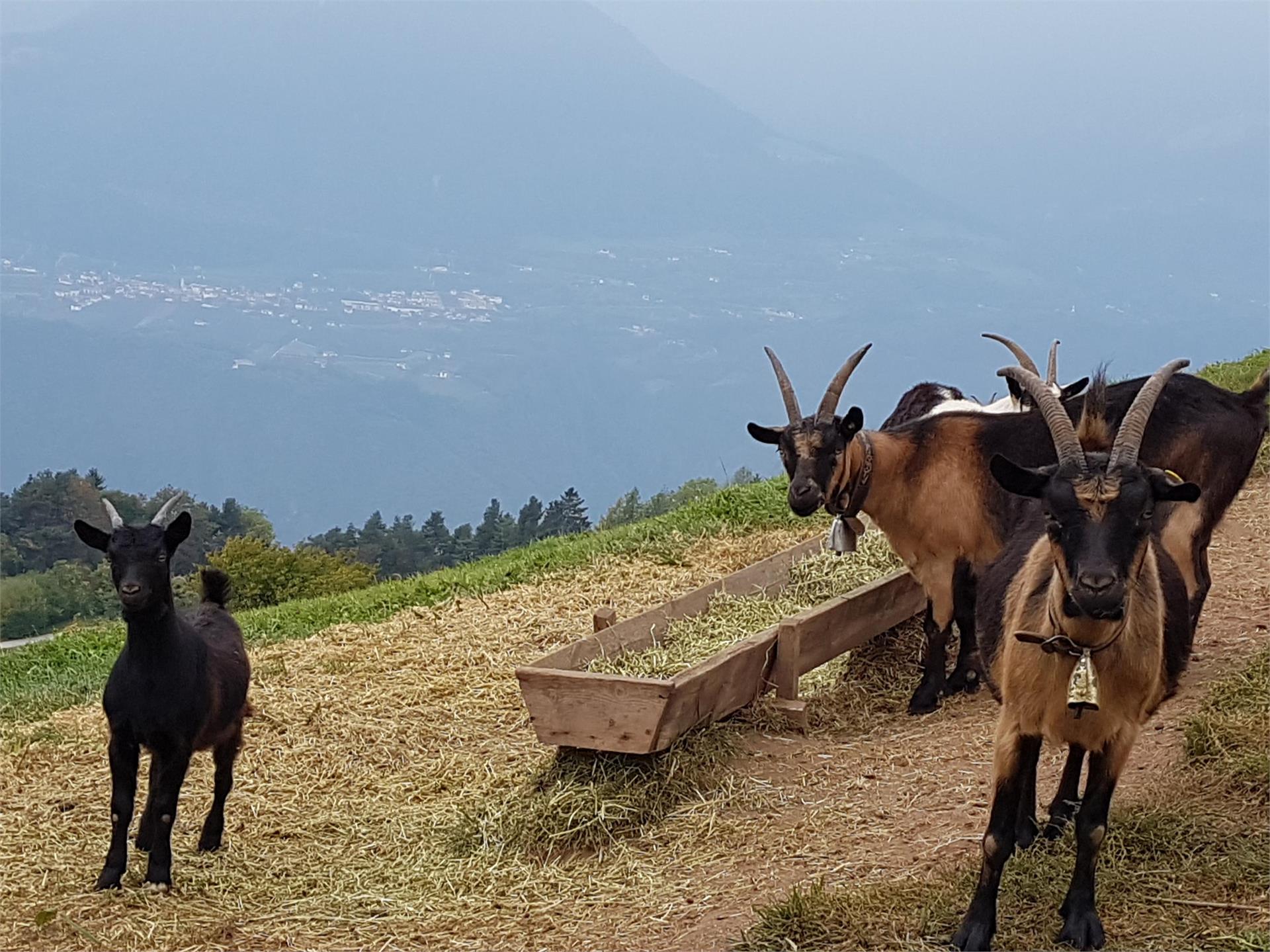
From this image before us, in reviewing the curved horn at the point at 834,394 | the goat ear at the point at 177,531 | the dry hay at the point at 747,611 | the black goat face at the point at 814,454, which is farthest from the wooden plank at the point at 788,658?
the goat ear at the point at 177,531

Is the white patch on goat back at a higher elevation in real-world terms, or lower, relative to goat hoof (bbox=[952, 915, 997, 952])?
higher

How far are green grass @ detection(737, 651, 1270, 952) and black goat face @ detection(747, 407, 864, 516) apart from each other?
256 cm

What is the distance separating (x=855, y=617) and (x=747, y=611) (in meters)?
0.70

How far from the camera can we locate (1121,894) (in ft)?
16.3

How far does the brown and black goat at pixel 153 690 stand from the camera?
5738 mm

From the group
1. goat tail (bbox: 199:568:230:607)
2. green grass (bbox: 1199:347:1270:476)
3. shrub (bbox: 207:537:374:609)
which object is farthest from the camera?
shrub (bbox: 207:537:374:609)

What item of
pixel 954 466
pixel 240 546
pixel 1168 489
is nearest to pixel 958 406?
pixel 954 466

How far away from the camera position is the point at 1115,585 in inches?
159

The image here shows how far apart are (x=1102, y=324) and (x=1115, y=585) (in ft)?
615

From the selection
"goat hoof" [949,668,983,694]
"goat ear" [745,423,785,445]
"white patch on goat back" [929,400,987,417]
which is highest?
"white patch on goat back" [929,400,987,417]

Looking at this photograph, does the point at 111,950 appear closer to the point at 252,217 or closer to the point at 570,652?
the point at 570,652

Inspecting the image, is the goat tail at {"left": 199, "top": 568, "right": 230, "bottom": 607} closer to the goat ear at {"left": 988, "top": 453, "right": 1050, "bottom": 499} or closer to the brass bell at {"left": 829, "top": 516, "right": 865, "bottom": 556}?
the brass bell at {"left": 829, "top": 516, "right": 865, "bottom": 556}

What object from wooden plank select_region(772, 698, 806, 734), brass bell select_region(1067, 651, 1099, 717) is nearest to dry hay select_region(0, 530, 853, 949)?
wooden plank select_region(772, 698, 806, 734)

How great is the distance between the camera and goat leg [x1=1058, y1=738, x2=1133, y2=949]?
15.1 ft
